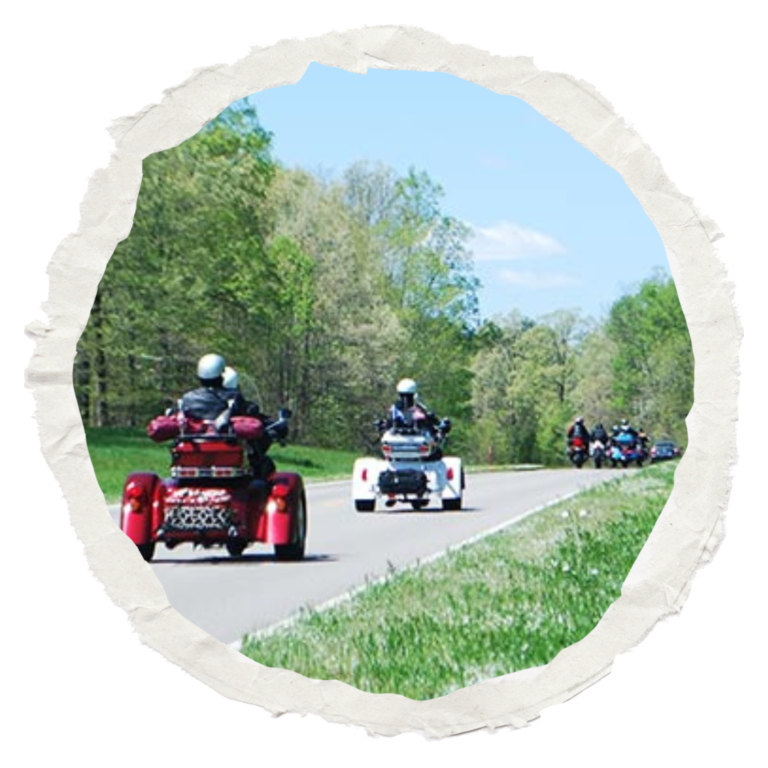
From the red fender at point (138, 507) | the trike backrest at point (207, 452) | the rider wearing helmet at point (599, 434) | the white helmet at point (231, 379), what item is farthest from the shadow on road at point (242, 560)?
the rider wearing helmet at point (599, 434)

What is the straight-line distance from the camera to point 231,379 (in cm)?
1564

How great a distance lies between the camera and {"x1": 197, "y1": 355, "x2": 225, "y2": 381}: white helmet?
15602 millimetres

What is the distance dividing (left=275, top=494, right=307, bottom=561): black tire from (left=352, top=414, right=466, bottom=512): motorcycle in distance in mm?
220

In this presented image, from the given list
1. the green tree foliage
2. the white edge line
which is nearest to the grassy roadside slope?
the white edge line

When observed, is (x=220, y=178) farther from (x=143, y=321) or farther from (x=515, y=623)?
(x=515, y=623)

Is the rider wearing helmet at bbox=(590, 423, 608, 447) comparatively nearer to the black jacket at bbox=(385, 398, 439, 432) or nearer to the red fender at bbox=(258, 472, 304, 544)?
the black jacket at bbox=(385, 398, 439, 432)

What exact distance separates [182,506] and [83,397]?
26.6 inches

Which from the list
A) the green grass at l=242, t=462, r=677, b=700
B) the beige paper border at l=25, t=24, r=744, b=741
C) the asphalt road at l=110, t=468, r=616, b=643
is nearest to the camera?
the green grass at l=242, t=462, r=677, b=700

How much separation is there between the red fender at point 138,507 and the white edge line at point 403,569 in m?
0.63

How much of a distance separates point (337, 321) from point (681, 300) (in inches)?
55.4

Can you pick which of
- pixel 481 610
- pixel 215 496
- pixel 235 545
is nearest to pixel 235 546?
pixel 235 545

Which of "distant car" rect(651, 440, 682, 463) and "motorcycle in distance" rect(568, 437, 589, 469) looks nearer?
"distant car" rect(651, 440, 682, 463)

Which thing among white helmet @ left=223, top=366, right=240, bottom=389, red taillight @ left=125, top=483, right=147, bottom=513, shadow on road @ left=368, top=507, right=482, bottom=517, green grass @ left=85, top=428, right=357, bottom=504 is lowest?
red taillight @ left=125, top=483, right=147, bottom=513

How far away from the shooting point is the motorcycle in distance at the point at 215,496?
1566cm
